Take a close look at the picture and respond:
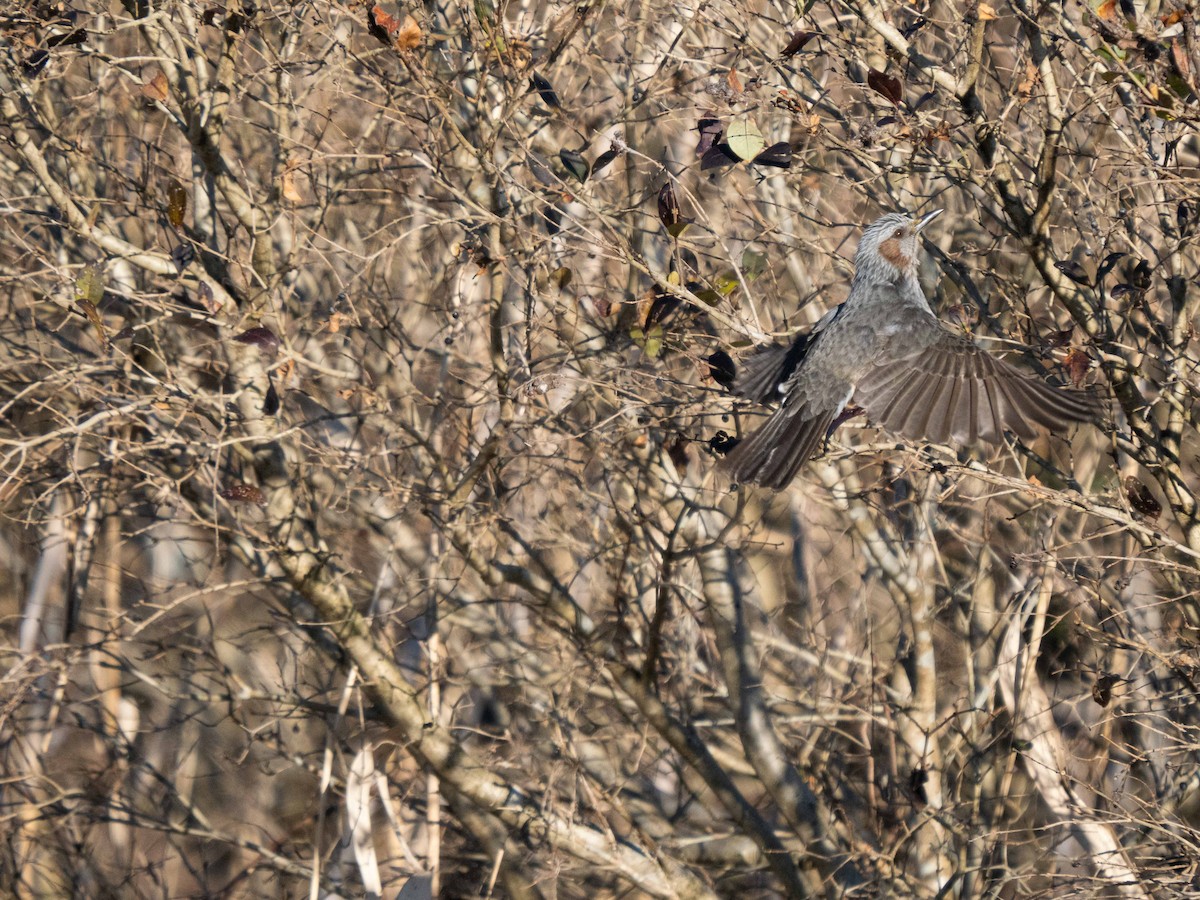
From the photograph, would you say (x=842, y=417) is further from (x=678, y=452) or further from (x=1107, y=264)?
(x=1107, y=264)

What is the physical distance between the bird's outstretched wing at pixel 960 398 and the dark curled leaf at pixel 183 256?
294 centimetres

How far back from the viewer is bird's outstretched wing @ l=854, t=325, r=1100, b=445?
4.50 meters

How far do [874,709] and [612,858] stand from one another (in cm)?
179

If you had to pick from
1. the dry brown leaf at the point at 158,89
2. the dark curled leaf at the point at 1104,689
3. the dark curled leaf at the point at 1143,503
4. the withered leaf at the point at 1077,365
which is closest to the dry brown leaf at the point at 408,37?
the dry brown leaf at the point at 158,89

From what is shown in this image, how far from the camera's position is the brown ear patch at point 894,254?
5.65 metres

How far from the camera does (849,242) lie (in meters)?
9.07

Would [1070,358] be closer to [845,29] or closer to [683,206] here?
[845,29]

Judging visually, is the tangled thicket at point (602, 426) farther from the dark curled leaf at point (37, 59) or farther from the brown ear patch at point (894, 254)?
the brown ear patch at point (894, 254)

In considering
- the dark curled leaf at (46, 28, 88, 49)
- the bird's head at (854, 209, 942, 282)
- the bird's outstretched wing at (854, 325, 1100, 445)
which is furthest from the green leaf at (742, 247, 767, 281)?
the dark curled leaf at (46, 28, 88, 49)

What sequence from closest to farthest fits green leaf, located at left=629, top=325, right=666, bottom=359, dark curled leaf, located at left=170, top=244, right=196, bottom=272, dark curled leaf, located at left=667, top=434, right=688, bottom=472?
green leaf, located at left=629, top=325, right=666, bottom=359, dark curled leaf, located at left=170, top=244, right=196, bottom=272, dark curled leaf, located at left=667, top=434, right=688, bottom=472

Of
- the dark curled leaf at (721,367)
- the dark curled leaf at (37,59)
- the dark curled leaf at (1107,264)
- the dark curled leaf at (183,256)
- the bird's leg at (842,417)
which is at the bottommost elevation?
the bird's leg at (842,417)

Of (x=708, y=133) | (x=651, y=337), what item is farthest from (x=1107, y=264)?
(x=651, y=337)

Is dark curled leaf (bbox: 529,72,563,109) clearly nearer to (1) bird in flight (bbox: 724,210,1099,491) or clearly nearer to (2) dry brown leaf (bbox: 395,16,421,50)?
(2) dry brown leaf (bbox: 395,16,421,50)

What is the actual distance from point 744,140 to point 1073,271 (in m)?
1.32
